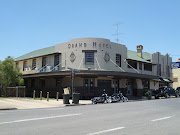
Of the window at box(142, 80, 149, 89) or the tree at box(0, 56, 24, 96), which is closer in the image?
the tree at box(0, 56, 24, 96)

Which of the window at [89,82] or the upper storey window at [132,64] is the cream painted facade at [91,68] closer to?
the window at [89,82]

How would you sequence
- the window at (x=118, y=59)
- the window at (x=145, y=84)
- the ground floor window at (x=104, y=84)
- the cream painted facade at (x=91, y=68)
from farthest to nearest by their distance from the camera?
the window at (x=145, y=84) → the window at (x=118, y=59) → the ground floor window at (x=104, y=84) → the cream painted facade at (x=91, y=68)

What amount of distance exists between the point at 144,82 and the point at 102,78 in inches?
436

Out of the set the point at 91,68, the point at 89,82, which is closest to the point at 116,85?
the point at 89,82

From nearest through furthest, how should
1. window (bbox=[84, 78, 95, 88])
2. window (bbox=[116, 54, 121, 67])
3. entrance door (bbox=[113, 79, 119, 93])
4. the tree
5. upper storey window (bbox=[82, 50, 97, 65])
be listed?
window (bbox=[84, 78, 95, 88]) → upper storey window (bbox=[82, 50, 97, 65]) → entrance door (bbox=[113, 79, 119, 93]) → the tree → window (bbox=[116, 54, 121, 67])

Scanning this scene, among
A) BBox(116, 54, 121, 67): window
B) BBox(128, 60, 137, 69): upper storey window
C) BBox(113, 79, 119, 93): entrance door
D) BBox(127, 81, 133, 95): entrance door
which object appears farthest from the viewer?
BBox(128, 60, 137, 69): upper storey window

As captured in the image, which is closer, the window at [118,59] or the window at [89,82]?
the window at [89,82]

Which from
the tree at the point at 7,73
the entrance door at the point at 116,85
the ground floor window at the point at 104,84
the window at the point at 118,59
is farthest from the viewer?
the window at the point at 118,59

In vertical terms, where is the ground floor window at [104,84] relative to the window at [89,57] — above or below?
below

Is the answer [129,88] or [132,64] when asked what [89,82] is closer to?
[129,88]

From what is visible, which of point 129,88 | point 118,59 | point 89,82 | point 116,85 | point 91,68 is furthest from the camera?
point 129,88

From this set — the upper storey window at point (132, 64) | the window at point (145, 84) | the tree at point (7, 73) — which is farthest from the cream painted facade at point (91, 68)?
the tree at point (7, 73)

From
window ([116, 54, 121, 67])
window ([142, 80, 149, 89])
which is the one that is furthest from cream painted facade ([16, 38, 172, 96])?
window ([142, 80, 149, 89])

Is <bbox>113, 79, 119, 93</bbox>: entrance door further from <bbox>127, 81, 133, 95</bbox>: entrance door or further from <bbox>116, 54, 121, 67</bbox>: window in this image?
<bbox>127, 81, 133, 95</bbox>: entrance door
